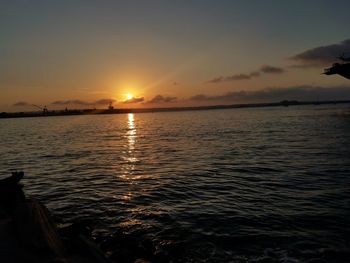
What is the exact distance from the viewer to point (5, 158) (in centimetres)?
3416

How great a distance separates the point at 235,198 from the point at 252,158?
13.0m

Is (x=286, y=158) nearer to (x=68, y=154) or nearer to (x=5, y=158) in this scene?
(x=68, y=154)

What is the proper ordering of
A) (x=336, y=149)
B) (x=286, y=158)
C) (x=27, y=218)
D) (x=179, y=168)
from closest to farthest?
(x=27, y=218) → (x=179, y=168) → (x=286, y=158) → (x=336, y=149)

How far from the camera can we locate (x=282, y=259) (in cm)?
946

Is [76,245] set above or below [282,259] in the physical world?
above

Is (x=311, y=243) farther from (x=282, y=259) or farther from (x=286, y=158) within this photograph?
(x=286, y=158)

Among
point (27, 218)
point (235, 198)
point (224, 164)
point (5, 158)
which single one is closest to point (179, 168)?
point (224, 164)

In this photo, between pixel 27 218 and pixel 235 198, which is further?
pixel 235 198

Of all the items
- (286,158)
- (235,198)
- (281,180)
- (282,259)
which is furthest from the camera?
(286,158)

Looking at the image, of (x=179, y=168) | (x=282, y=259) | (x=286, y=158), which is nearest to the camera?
(x=282, y=259)

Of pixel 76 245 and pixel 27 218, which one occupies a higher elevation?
pixel 27 218

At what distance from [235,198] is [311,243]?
5.63 meters

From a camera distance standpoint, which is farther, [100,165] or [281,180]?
[100,165]

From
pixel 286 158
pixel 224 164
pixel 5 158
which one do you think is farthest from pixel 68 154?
pixel 286 158
